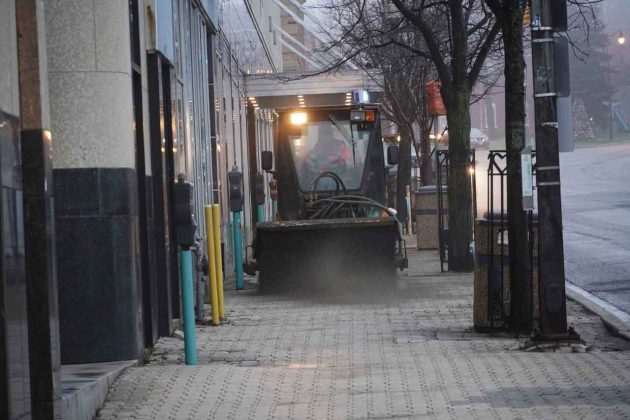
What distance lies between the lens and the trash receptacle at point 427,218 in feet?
90.1

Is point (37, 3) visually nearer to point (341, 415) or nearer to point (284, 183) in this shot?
point (341, 415)

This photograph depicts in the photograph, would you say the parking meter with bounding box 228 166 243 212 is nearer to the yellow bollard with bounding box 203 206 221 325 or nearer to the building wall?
the yellow bollard with bounding box 203 206 221 325

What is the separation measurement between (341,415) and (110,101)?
124 inches

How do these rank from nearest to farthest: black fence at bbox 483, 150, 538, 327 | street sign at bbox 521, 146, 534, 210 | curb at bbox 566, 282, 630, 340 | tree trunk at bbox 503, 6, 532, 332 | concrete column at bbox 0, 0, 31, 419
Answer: concrete column at bbox 0, 0, 31, 419
street sign at bbox 521, 146, 534, 210
tree trunk at bbox 503, 6, 532, 332
black fence at bbox 483, 150, 538, 327
curb at bbox 566, 282, 630, 340

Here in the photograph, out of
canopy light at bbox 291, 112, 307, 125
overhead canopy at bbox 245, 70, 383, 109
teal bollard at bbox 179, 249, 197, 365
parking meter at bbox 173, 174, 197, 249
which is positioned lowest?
teal bollard at bbox 179, 249, 197, 365

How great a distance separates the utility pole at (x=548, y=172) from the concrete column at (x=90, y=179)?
355 cm

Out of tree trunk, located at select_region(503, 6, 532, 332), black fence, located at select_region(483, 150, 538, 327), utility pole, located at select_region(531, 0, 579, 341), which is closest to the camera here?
utility pole, located at select_region(531, 0, 579, 341)

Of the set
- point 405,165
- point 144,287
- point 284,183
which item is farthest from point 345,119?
point 405,165

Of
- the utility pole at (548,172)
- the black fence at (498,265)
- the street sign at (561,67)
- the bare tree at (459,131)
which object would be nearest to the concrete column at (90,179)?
the utility pole at (548,172)

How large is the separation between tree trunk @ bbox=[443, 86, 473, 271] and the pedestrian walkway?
728 centimetres

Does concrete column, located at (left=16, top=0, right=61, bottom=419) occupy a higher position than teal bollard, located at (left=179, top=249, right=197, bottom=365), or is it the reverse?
concrete column, located at (left=16, top=0, right=61, bottom=419)

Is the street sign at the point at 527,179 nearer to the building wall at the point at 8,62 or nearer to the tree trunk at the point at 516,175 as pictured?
the tree trunk at the point at 516,175

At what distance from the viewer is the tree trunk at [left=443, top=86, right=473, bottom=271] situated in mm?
20578

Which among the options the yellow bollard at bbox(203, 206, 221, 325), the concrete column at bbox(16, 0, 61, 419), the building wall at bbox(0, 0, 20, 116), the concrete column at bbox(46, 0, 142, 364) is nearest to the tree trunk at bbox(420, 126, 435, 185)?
the yellow bollard at bbox(203, 206, 221, 325)
